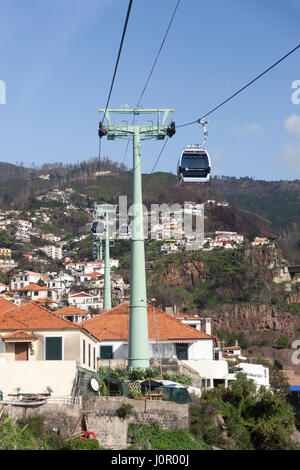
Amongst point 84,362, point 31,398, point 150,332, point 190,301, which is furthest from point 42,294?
point 31,398

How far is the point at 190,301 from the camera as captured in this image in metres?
177

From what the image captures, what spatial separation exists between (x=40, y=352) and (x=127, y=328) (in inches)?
598

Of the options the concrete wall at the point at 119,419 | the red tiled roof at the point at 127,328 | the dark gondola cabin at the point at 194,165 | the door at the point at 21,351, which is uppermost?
the dark gondola cabin at the point at 194,165

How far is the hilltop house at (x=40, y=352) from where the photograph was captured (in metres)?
33.4

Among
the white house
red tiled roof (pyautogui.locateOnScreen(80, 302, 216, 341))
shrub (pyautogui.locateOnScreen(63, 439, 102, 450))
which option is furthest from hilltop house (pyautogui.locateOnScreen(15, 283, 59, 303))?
shrub (pyautogui.locateOnScreen(63, 439, 102, 450))

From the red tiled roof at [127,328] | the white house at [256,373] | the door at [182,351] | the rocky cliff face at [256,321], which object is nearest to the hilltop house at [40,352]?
the red tiled roof at [127,328]

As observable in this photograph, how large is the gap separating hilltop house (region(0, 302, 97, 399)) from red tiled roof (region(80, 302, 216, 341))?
27.9 ft

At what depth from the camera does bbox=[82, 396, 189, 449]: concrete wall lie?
31.7 metres

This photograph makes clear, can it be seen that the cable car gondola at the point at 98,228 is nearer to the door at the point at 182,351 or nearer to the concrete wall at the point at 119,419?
the door at the point at 182,351

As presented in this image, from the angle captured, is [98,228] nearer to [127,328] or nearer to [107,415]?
[127,328]

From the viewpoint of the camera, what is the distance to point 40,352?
39.8 metres

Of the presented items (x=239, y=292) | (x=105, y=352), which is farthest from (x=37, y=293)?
(x=105, y=352)

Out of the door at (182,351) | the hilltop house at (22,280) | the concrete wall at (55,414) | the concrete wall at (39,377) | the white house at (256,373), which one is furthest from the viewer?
the hilltop house at (22,280)

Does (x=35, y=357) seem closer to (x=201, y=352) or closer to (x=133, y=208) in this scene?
(x=133, y=208)
